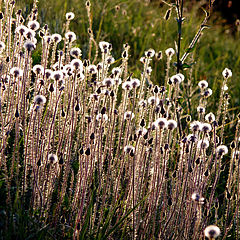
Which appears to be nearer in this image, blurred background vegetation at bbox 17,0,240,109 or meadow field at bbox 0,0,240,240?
meadow field at bbox 0,0,240,240

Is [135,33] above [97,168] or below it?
above

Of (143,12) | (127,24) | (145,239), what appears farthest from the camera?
(143,12)

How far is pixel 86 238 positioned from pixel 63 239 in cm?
10

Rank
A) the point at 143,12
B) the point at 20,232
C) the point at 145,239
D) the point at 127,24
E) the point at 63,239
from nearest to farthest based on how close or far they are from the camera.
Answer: the point at 20,232
the point at 63,239
the point at 145,239
the point at 127,24
the point at 143,12

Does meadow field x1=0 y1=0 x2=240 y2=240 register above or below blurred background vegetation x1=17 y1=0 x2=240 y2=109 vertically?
below

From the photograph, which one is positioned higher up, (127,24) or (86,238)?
(127,24)

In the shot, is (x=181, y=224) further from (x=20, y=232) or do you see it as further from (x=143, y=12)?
(x=143, y=12)

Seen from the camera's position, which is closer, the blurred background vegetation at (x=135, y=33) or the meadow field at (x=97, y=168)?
the meadow field at (x=97, y=168)

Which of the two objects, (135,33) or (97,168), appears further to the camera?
(135,33)

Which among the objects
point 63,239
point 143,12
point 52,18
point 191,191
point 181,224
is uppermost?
point 143,12

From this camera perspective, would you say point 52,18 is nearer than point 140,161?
No

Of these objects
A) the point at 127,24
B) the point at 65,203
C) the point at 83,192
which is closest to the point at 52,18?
the point at 127,24

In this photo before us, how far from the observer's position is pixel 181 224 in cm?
180

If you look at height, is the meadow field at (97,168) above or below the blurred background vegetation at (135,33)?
below
